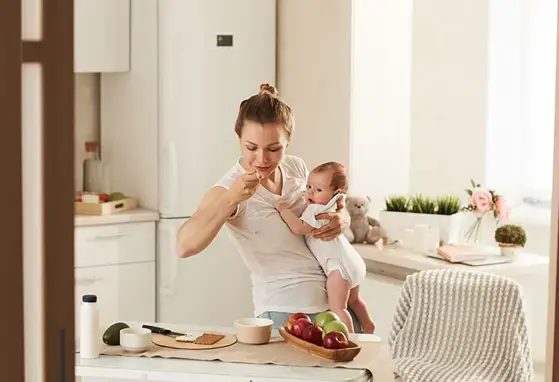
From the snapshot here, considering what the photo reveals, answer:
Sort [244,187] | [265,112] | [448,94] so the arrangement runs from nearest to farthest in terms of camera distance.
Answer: [244,187], [265,112], [448,94]

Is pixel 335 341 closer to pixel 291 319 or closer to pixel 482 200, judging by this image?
pixel 291 319

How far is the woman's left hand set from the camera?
289 cm

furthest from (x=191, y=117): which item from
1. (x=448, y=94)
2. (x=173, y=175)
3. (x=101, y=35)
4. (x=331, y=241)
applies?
(x=331, y=241)

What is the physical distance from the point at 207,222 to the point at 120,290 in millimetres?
1601

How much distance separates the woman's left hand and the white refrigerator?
151 cm

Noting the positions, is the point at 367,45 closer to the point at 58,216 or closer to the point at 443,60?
the point at 443,60

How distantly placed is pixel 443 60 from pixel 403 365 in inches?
73.8

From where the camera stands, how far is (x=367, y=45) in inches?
172

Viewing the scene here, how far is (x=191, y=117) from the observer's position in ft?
14.3

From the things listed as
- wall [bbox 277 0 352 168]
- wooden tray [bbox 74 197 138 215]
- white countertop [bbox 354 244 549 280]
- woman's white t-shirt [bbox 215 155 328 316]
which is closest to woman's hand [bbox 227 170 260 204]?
woman's white t-shirt [bbox 215 155 328 316]

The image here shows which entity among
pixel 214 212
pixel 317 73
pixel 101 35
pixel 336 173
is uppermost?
pixel 101 35

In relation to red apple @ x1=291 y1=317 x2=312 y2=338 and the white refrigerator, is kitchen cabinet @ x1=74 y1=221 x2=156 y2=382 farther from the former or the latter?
red apple @ x1=291 y1=317 x2=312 y2=338

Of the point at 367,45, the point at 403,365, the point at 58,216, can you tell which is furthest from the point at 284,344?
the point at 367,45

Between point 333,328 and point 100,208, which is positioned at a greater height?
point 100,208
